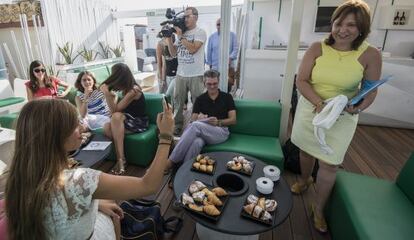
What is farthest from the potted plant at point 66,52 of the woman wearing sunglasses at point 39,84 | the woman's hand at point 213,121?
the woman's hand at point 213,121

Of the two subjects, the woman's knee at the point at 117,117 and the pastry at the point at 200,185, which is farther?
the woman's knee at the point at 117,117

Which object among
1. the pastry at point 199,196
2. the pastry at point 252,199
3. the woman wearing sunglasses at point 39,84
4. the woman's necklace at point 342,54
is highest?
the woman's necklace at point 342,54

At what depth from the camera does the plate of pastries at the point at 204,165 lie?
1634mm

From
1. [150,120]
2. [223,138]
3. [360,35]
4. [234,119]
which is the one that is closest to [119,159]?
[150,120]

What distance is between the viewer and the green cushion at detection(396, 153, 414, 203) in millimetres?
1464

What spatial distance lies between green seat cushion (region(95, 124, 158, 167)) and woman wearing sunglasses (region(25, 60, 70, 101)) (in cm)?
101

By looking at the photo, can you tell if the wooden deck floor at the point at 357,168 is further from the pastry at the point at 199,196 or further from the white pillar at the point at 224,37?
the white pillar at the point at 224,37

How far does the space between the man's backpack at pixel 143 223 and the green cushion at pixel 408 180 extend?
152 cm

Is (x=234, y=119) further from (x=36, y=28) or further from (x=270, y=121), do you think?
(x=36, y=28)

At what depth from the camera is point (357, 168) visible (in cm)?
261

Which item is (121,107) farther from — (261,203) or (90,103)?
(261,203)

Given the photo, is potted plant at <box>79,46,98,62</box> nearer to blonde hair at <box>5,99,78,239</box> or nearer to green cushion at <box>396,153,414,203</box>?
blonde hair at <box>5,99,78,239</box>

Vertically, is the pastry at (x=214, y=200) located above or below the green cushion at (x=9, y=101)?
above

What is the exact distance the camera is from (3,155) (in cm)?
253
